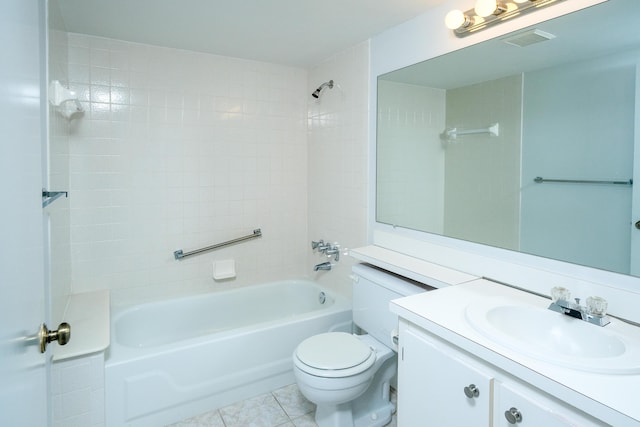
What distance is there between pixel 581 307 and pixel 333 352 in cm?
114

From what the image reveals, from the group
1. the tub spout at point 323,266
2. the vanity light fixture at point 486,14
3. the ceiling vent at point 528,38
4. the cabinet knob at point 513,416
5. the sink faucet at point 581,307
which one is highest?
the vanity light fixture at point 486,14

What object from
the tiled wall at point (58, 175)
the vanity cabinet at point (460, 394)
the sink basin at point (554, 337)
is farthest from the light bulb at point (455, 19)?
the tiled wall at point (58, 175)

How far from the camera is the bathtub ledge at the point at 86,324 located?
5.97 feet

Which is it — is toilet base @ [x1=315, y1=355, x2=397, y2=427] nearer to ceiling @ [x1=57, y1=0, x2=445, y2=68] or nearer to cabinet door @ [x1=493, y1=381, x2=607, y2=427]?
cabinet door @ [x1=493, y1=381, x2=607, y2=427]

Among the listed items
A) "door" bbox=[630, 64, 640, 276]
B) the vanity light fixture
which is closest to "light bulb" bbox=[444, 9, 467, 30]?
the vanity light fixture

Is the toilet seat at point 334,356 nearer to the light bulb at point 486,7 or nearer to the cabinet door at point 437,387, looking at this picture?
the cabinet door at point 437,387

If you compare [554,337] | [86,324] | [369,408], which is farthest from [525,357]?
[86,324]

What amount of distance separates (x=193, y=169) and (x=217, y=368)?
1471 mm

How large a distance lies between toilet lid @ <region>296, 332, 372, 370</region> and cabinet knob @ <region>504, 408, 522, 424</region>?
0.90m

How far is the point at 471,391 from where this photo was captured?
1117 mm

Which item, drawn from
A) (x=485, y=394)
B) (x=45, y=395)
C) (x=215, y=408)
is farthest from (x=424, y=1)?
(x=215, y=408)

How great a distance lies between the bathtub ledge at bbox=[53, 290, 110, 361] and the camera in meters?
1.82

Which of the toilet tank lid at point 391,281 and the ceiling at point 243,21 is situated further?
the ceiling at point 243,21

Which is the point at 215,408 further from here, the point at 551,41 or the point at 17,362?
the point at 551,41
